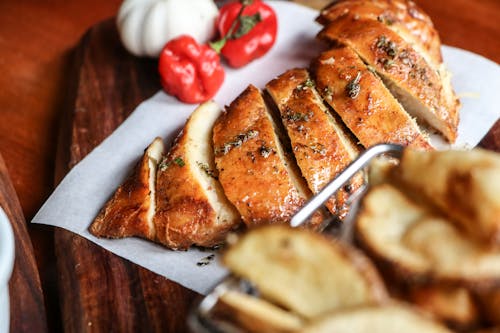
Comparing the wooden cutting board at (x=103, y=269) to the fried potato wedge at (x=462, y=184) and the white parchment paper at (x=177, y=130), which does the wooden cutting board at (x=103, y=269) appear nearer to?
the white parchment paper at (x=177, y=130)

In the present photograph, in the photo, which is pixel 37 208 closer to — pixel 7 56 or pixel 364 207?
pixel 7 56

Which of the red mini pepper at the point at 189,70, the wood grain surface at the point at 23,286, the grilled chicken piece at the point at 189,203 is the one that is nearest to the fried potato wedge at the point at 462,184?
the grilled chicken piece at the point at 189,203

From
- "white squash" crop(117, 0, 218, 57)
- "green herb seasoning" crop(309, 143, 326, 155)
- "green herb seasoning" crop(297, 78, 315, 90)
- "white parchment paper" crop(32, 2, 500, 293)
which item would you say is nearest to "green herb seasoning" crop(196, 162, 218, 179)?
"white parchment paper" crop(32, 2, 500, 293)

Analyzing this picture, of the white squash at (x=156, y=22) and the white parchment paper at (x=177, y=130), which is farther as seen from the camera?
the white squash at (x=156, y=22)

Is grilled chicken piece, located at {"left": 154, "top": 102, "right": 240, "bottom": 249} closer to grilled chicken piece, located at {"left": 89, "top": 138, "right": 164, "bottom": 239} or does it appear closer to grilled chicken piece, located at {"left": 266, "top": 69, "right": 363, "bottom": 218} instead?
grilled chicken piece, located at {"left": 89, "top": 138, "right": 164, "bottom": 239}

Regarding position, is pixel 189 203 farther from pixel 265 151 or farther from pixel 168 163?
pixel 265 151

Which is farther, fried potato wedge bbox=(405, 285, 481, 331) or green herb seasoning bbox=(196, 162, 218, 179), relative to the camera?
green herb seasoning bbox=(196, 162, 218, 179)
